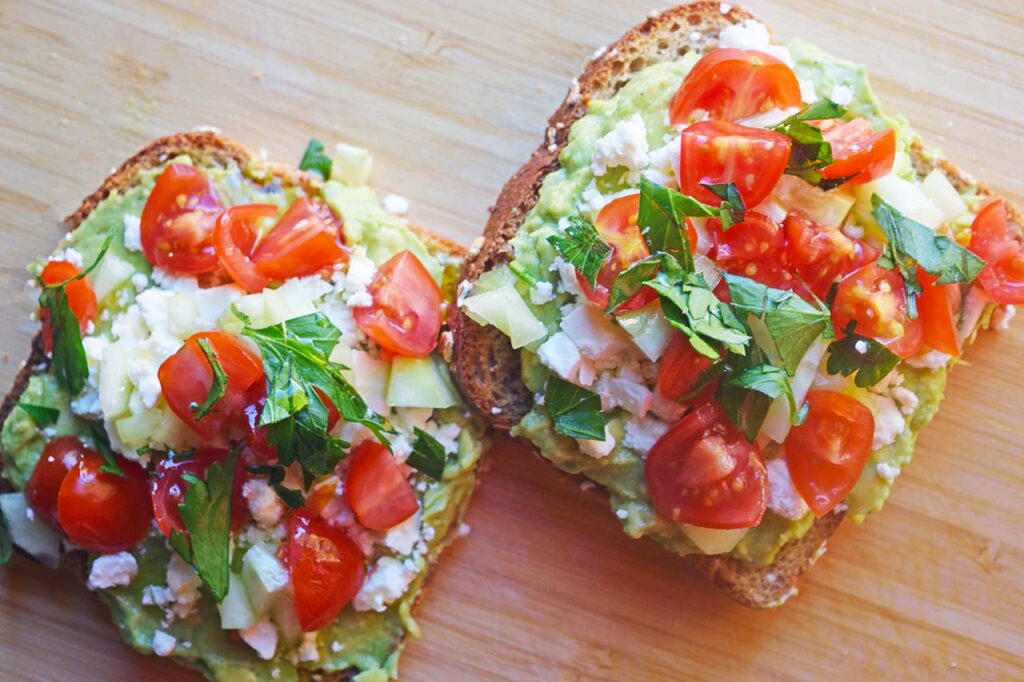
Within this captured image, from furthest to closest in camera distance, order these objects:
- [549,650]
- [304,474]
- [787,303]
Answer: [549,650] < [304,474] < [787,303]

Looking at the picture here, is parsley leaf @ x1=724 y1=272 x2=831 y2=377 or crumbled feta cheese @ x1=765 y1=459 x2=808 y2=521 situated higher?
parsley leaf @ x1=724 y1=272 x2=831 y2=377

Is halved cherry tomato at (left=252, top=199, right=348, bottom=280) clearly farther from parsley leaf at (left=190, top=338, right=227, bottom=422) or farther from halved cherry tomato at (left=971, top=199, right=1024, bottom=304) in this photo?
halved cherry tomato at (left=971, top=199, right=1024, bottom=304)

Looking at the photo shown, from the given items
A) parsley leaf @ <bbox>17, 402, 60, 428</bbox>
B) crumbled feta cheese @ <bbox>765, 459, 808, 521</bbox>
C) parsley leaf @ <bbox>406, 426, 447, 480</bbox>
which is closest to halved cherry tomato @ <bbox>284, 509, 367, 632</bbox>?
parsley leaf @ <bbox>406, 426, 447, 480</bbox>

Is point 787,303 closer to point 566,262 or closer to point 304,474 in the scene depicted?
point 566,262

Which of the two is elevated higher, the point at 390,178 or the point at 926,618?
the point at 390,178

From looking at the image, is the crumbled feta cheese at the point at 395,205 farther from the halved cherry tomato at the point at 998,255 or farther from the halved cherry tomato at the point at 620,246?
the halved cherry tomato at the point at 998,255

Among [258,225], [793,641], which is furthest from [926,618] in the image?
[258,225]
